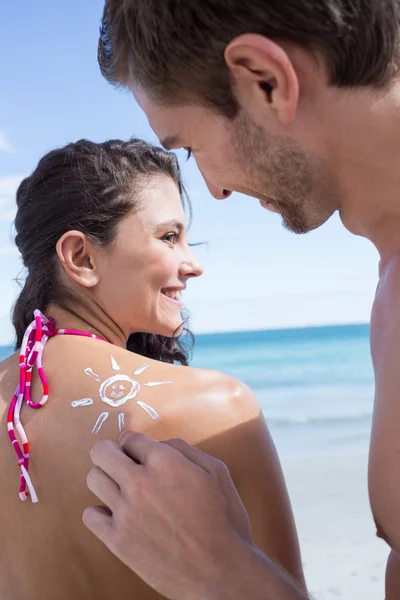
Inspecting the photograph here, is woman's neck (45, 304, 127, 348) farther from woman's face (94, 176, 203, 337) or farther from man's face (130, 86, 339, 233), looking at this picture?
man's face (130, 86, 339, 233)

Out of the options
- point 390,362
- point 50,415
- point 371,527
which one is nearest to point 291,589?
point 390,362

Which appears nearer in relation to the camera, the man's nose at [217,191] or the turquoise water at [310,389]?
the man's nose at [217,191]

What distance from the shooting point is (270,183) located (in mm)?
1529

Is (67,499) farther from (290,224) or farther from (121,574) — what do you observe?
(290,224)

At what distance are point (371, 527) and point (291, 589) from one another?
4.37 m

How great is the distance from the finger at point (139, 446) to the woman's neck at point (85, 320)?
0.86 meters

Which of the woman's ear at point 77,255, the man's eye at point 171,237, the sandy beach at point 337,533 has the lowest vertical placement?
the sandy beach at point 337,533

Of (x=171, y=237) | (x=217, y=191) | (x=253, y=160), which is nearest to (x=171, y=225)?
(x=171, y=237)

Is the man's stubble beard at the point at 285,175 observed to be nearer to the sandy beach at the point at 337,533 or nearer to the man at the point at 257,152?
the man at the point at 257,152

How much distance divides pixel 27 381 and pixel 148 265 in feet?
1.91

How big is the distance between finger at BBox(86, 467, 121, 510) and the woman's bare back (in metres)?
0.51

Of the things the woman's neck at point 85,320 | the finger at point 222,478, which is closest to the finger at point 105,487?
the finger at point 222,478

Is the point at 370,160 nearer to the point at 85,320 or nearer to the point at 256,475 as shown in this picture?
the point at 256,475

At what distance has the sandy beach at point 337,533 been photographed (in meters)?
4.57
